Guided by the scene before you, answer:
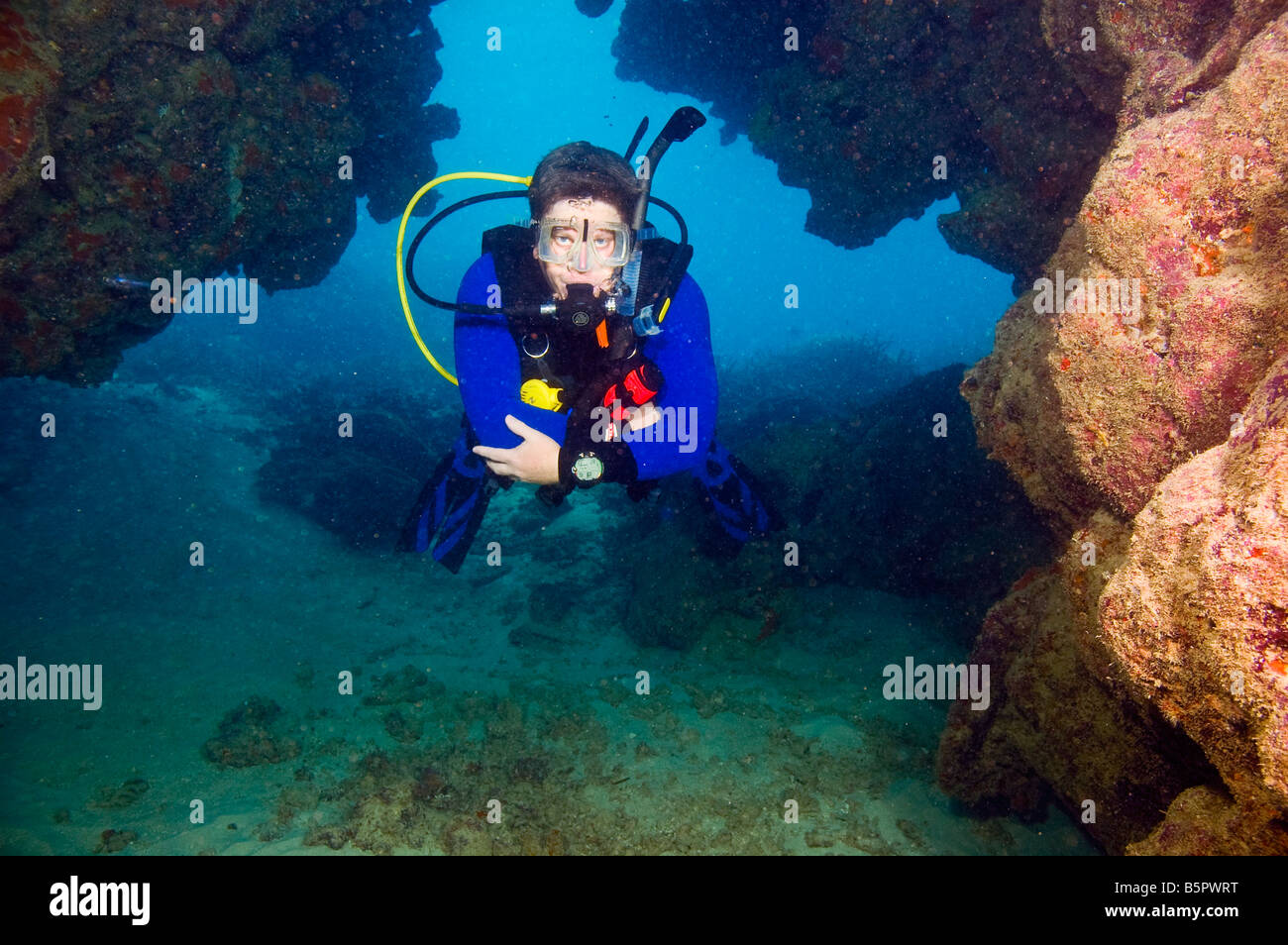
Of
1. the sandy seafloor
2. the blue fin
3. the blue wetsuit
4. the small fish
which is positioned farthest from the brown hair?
the small fish

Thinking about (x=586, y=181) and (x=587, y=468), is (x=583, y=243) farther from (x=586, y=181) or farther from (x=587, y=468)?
(x=587, y=468)

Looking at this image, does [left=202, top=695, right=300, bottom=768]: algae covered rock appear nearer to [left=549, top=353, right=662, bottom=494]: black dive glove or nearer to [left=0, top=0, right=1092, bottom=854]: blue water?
[left=0, top=0, right=1092, bottom=854]: blue water

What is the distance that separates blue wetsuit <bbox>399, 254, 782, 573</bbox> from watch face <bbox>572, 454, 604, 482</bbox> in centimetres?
25

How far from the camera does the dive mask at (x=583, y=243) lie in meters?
3.73

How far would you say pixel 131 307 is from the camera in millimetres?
6762

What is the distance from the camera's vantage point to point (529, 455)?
3320 millimetres

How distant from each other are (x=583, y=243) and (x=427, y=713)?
172 inches

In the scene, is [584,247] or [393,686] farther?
[393,686]

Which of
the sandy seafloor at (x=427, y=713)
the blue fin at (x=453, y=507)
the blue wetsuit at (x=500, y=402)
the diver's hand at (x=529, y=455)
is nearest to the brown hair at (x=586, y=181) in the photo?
the blue wetsuit at (x=500, y=402)

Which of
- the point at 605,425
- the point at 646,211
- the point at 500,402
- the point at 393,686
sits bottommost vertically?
the point at 393,686

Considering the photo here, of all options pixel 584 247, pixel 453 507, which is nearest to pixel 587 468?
pixel 584 247

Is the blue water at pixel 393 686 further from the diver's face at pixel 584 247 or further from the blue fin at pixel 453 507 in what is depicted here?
the diver's face at pixel 584 247

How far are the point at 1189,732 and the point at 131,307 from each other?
996cm

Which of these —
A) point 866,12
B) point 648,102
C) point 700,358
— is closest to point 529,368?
point 700,358
